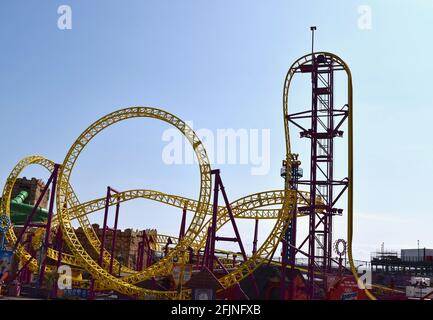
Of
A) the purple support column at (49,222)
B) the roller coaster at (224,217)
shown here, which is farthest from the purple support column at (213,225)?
the purple support column at (49,222)

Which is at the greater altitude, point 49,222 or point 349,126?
point 349,126

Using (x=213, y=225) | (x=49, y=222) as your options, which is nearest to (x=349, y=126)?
(x=213, y=225)

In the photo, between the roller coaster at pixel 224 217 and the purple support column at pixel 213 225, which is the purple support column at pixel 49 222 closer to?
the roller coaster at pixel 224 217

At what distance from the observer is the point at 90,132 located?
30.2 meters

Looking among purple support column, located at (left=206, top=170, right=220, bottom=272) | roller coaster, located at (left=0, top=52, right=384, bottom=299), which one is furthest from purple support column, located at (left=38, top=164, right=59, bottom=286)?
purple support column, located at (left=206, top=170, right=220, bottom=272)

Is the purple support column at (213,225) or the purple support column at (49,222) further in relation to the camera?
the purple support column at (49,222)

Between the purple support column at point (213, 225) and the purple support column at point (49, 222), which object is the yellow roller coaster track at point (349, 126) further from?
the purple support column at point (49, 222)

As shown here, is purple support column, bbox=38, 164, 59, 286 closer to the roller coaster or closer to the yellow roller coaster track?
the roller coaster

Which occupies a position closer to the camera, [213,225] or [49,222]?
[213,225]

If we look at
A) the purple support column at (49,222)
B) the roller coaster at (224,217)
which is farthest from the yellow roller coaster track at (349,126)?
the purple support column at (49,222)

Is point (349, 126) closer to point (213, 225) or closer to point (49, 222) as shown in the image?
point (213, 225)
